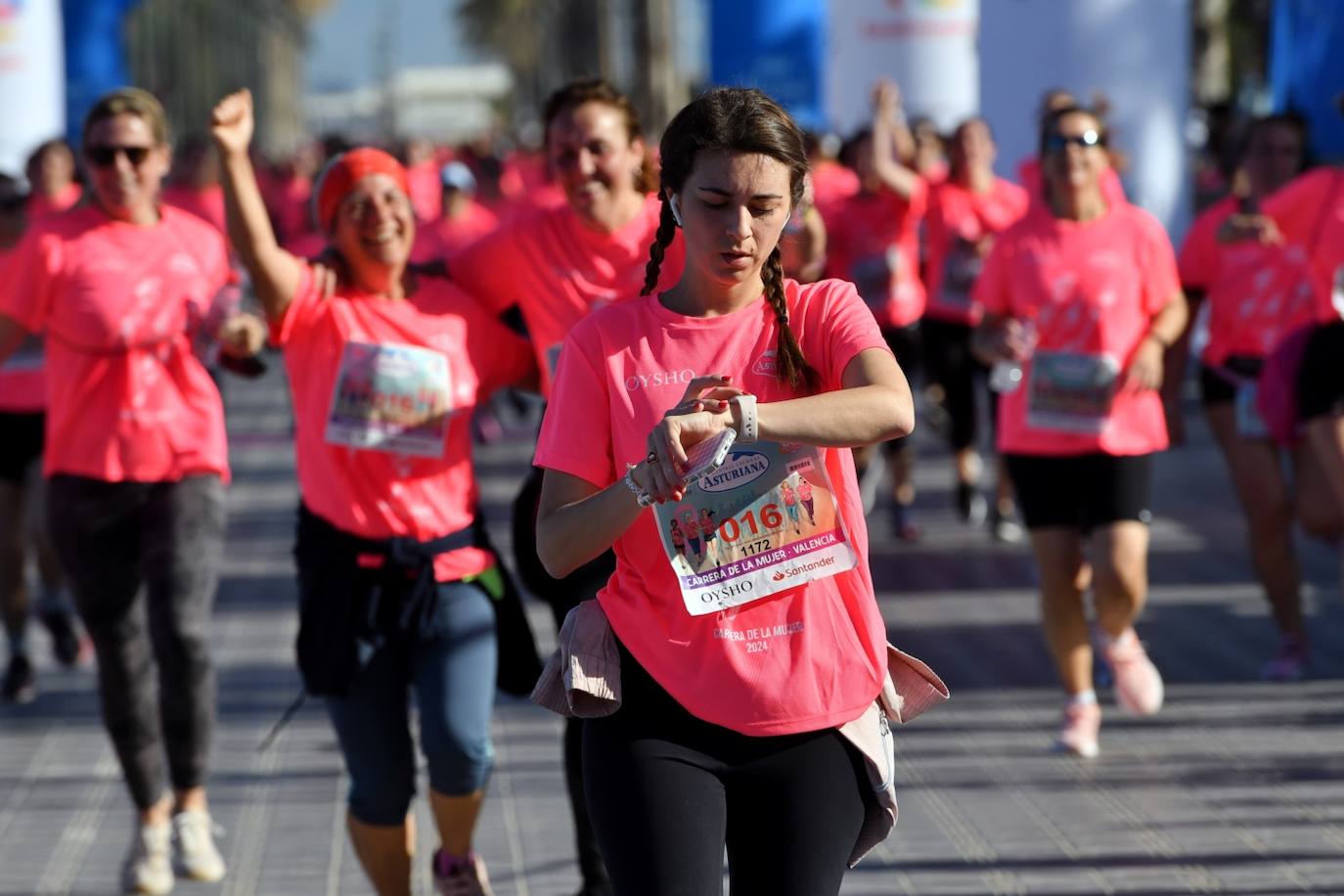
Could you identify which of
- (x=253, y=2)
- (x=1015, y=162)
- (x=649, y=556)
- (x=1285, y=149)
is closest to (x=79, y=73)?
(x=1015, y=162)

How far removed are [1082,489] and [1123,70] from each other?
6.09m

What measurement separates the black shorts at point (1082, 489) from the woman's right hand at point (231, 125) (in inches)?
122

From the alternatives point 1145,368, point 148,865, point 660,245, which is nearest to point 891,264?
point 1145,368

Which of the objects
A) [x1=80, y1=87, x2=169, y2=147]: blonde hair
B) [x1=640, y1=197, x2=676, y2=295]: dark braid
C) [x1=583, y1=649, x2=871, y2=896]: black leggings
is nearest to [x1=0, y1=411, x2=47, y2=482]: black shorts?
[x1=80, y1=87, x2=169, y2=147]: blonde hair

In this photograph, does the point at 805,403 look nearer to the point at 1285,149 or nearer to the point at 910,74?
the point at 1285,149

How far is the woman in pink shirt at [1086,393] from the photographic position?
22.6 ft

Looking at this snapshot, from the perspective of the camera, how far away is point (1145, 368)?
22.3ft

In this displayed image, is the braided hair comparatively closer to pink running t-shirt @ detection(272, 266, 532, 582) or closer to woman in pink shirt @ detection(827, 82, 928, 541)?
pink running t-shirt @ detection(272, 266, 532, 582)

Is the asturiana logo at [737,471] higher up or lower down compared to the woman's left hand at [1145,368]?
higher up

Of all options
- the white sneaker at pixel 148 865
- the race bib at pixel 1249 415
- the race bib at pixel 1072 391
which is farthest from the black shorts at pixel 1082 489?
the white sneaker at pixel 148 865

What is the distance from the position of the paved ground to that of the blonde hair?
2086 mm

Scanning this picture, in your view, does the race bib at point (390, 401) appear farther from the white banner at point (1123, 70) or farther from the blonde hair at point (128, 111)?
A: the white banner at point (1123, 70)

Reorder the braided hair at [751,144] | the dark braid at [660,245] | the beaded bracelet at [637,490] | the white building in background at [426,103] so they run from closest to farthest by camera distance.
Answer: the beaded bracelet at [637,490], the braided hair at [751,144], the dark braid at [660,245], the white building in background at [426,103]

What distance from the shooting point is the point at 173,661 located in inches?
234
